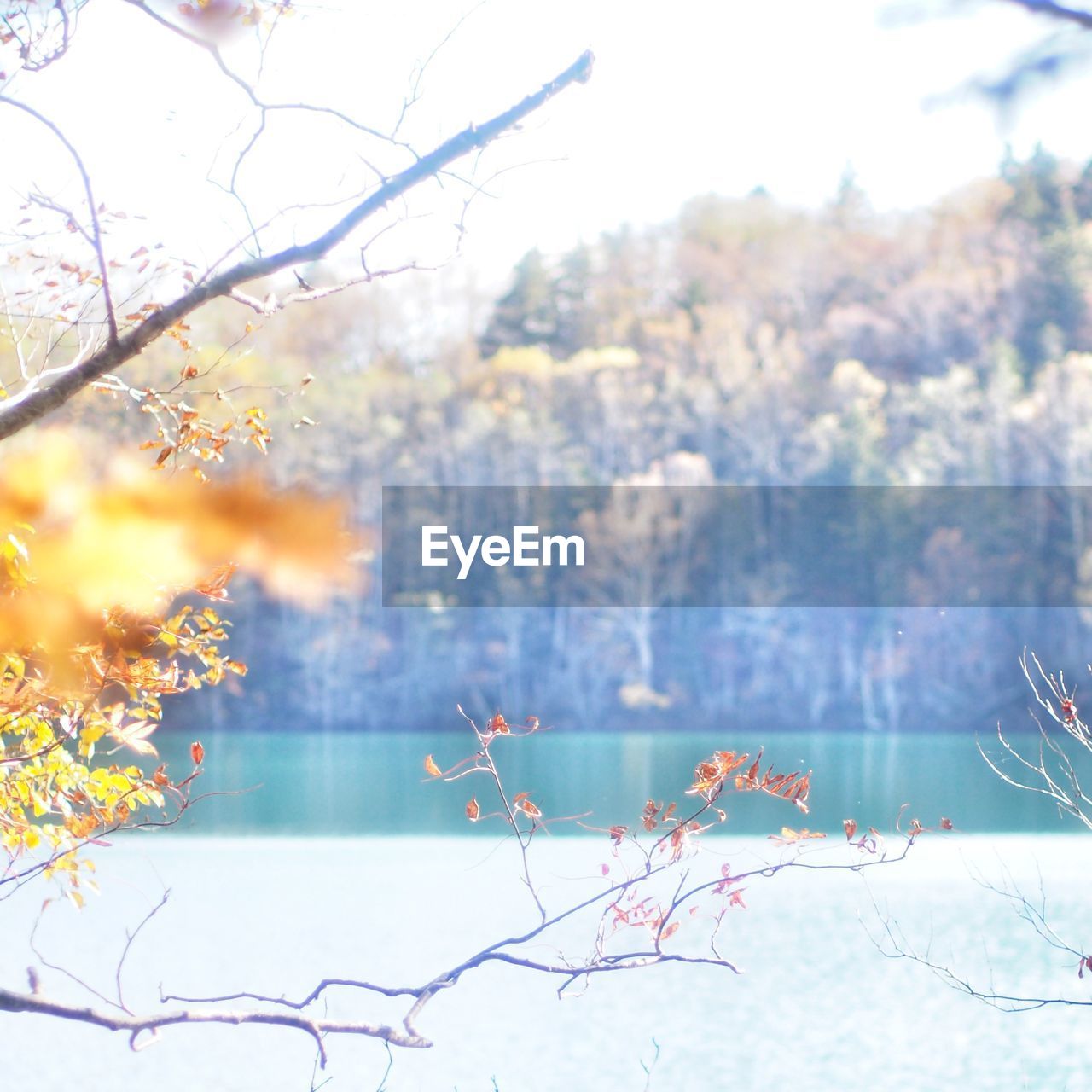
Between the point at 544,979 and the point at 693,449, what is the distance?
1703cm

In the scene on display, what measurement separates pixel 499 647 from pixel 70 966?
15008 mm

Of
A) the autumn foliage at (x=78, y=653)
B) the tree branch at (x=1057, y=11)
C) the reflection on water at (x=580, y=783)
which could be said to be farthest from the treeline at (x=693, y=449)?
the tree branch at (x=1057, y=11)

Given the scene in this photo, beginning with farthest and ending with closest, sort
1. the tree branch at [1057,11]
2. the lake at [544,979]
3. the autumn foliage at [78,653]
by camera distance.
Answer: the lake at [544,979], the autumn foliage at [78,653], the tree branch at [1057,11]

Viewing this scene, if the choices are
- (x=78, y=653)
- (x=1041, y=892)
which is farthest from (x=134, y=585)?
(x=1041, y=892)

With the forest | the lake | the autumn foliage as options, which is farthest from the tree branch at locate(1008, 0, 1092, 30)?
the forest

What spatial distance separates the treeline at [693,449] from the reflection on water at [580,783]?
1585 mm

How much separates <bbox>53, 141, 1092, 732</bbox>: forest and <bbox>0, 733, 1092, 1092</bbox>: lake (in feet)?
34.1

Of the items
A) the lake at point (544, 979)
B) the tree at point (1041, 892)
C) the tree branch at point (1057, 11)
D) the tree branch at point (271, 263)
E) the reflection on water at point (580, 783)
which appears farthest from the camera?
the reflection on water at point (580, 783)

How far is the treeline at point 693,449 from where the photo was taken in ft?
64.4

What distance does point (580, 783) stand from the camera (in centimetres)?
1138

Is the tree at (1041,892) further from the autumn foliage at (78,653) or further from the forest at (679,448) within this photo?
the forest at (679,448)

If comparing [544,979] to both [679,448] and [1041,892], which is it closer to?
[1041,892]

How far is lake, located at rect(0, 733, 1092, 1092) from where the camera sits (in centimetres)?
419

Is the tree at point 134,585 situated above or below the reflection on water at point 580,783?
above
